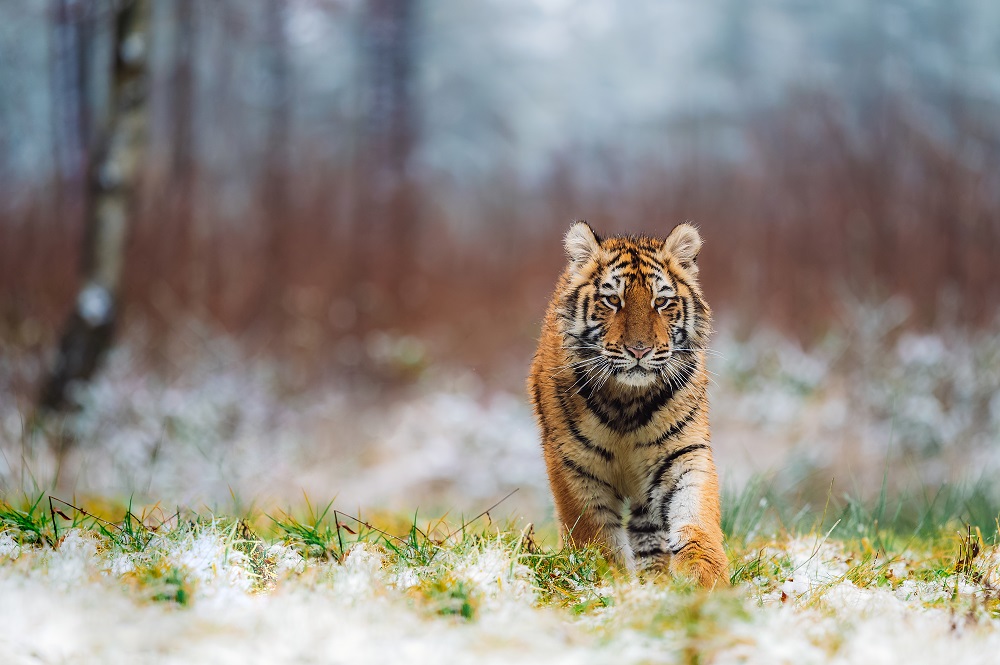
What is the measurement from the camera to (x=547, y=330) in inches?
135

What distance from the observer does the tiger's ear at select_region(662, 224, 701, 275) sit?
3158mm

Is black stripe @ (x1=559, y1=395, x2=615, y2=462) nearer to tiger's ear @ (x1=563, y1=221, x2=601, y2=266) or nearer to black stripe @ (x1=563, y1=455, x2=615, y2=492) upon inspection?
black stripe @ (x1=563, y1=455, x2=615, y2=492)

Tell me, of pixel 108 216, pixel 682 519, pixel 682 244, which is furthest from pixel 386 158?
pixel 682 519

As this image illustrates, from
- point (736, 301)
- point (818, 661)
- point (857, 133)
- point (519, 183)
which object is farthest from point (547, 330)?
point (519, 183)

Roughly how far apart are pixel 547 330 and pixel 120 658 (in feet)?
6.21

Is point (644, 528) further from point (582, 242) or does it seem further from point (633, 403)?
point (582, 242)

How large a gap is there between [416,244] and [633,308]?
8.80 meters

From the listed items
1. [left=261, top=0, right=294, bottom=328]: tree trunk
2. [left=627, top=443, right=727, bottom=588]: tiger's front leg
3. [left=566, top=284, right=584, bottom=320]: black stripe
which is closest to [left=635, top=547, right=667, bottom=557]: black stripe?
[left=627, top=443, right=727, bottom=588]: tiger's front leg

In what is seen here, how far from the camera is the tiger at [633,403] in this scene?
294 centimetres

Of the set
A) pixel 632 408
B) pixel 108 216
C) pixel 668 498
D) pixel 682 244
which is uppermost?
pixel 108 216

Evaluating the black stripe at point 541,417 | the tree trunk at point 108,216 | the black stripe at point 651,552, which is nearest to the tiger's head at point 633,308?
the black stripe at point 541,417

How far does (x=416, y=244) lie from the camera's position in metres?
11.6

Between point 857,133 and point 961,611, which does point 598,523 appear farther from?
point 857,133

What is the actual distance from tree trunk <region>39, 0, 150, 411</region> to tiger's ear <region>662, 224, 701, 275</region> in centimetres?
570
